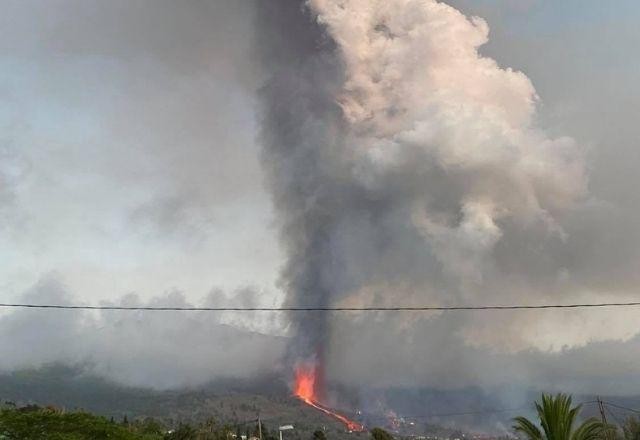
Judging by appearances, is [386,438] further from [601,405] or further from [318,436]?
[601,405]

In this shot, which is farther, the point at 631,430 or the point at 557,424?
the point at 631,430

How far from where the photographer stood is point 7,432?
23.5 metres

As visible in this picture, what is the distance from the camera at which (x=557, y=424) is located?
26422 millimetres

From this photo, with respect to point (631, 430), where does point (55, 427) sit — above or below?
above

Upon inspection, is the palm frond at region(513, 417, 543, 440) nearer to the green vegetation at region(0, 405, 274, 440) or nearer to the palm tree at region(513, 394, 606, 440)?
the palm tree at region(513, 394, 606, 440)

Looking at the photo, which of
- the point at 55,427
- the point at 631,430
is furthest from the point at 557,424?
the point at 631,430

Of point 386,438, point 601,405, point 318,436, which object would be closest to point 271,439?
point 318,436

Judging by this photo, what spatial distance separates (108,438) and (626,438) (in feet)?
336

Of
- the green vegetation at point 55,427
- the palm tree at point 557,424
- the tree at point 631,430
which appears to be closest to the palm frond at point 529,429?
the palm tree at point 557,424

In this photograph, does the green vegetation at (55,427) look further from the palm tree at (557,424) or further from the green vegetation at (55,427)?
the palm tree at (557,424)

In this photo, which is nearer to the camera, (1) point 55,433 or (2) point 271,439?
(1) point 55,433

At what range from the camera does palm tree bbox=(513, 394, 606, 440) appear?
1040 inches

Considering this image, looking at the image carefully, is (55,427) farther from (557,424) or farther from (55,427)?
(557,424)

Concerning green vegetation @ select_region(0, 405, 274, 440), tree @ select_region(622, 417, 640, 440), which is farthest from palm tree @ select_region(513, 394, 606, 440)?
tree @ select_region(622, 417, 640, 440)
